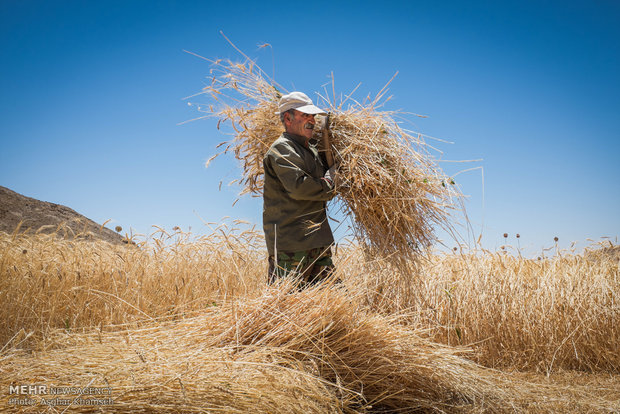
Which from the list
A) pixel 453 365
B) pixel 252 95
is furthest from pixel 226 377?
pixel 252 95

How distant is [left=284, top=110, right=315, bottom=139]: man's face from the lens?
3.03 metres

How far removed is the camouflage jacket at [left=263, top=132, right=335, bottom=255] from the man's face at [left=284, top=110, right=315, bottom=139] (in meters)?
0.05

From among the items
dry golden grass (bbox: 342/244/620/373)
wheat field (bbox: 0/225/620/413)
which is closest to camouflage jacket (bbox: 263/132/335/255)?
wheat field (bbox: 0/225/620/413)

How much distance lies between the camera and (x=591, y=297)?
367 cm

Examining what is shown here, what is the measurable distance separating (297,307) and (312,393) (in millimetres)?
463

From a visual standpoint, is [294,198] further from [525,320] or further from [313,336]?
[525,320]

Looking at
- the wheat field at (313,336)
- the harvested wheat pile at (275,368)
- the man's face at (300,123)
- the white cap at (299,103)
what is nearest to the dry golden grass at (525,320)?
the wheat field at (313,336)

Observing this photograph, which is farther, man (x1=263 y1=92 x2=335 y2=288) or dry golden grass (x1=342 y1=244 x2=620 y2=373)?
dry golden grass (x1=342 y1=244 x2=620 y2=373)

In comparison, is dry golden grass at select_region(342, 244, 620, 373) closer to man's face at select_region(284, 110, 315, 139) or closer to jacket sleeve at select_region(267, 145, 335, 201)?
jacket sleeve at select_region(267, 145, 335, 201)

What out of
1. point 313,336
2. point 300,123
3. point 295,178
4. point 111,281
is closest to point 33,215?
point 111,281

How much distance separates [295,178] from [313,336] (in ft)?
3.59

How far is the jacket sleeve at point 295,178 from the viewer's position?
2.76 metres

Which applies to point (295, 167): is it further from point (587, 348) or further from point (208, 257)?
point (587, 348)

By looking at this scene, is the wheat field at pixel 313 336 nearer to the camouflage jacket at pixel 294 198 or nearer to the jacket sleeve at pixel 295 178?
the camouflage jacket at pixel 294 198
